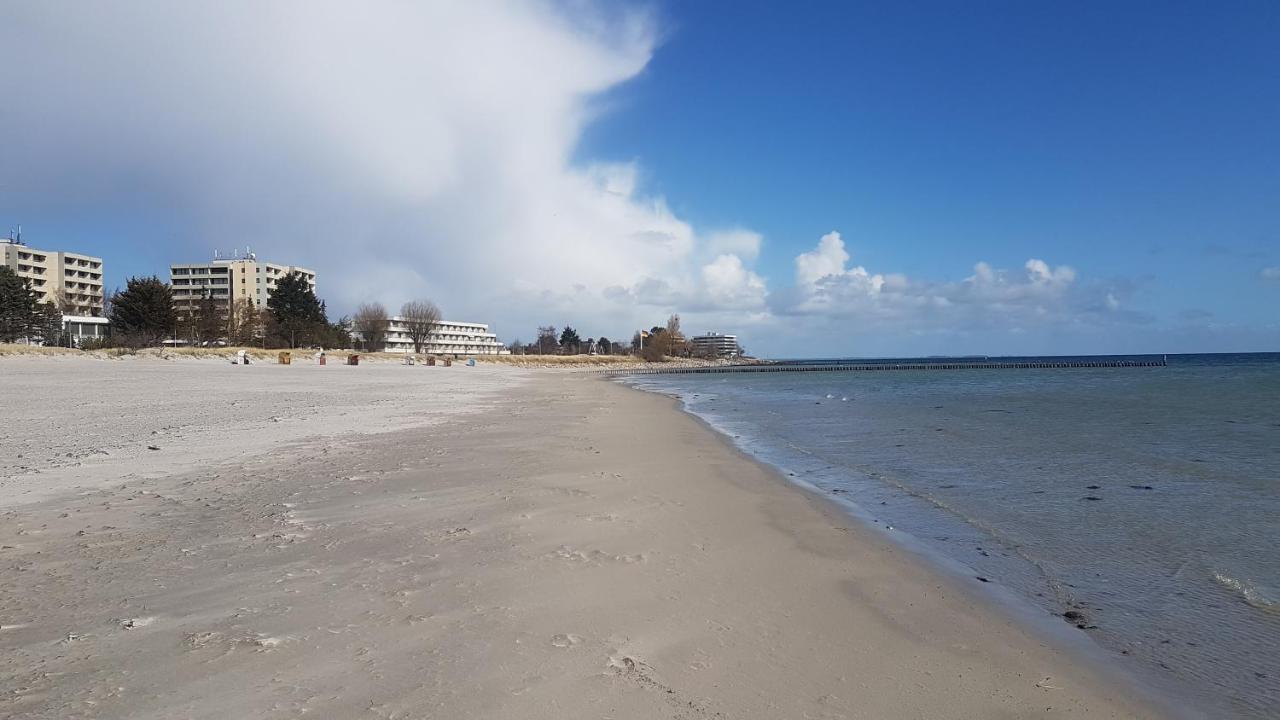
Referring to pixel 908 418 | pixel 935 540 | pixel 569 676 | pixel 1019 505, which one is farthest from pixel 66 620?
pixel 908 418

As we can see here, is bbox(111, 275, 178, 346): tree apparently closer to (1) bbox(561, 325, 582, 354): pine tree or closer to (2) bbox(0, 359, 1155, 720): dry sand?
(2) bbox(0, 359, 1155, 720): dry sand

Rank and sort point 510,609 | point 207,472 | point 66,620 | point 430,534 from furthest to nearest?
point 207,472, point 430,534, point 510,609, point 66,620

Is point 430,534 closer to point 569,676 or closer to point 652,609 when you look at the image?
point 652,609

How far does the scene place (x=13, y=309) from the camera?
5734 cm

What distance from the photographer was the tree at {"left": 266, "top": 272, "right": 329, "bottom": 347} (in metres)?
80.2

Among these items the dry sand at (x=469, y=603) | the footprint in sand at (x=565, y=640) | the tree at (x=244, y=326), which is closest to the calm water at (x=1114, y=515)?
the dry sand at (x=469, y=603)

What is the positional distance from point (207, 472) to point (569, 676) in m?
7.33

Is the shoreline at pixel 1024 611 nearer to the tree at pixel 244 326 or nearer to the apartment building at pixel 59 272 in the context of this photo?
the tree at pixel 244 326

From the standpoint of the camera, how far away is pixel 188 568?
5.07 meters

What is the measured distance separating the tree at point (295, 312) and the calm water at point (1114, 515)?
7403 cm

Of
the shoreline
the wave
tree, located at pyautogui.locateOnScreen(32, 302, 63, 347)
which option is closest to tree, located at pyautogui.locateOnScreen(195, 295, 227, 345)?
tree, located at pyautogui.locateOnScreen(32, 302, 63, 347)

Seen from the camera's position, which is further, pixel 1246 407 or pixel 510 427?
pixel 1246 407

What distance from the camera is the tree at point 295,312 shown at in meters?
80.2

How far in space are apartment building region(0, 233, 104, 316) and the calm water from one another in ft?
360
